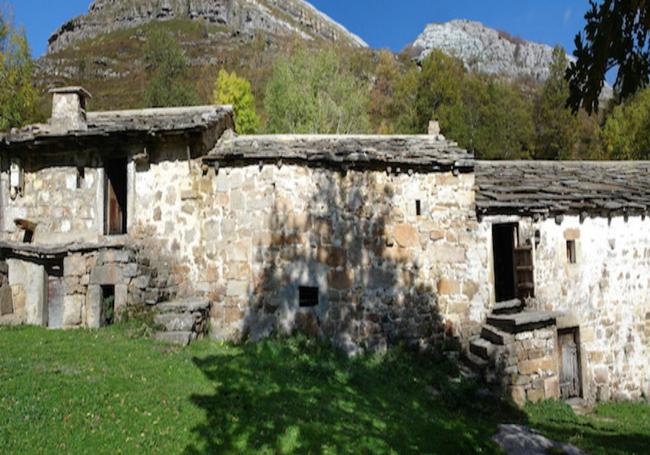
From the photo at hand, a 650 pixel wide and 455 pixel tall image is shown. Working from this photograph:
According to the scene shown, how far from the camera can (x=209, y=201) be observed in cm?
991

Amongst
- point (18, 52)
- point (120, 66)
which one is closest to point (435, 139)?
point (18, 52)

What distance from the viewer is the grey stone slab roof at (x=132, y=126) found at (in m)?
9.55

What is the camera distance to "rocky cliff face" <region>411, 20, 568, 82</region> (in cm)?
8631

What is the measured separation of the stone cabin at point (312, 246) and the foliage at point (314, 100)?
41.6 ft

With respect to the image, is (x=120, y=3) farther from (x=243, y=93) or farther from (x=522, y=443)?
(x=522, y=443)

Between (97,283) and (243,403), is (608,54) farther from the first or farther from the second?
(97,283)

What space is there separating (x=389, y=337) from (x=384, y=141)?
4.40 metres

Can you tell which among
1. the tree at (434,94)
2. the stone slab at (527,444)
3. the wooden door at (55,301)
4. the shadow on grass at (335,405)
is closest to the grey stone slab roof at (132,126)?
the wooden door at (55,301)

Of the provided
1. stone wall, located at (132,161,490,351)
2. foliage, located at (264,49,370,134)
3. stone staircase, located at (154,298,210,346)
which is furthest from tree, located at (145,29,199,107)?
stone staircase, located at (154,298,210,346)

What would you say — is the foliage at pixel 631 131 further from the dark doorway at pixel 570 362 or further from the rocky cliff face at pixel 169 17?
the rocky cliff face at pixel 169 17

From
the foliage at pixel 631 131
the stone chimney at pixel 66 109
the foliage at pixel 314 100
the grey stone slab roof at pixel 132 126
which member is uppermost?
the foliage at pixel 314 100

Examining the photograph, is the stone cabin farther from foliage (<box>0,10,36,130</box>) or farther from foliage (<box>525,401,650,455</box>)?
foliage (<box>0,10,36,130</box>)

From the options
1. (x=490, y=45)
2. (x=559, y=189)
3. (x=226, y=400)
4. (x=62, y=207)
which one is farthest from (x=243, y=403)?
(x=490, y=45)

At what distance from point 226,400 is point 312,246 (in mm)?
3975
